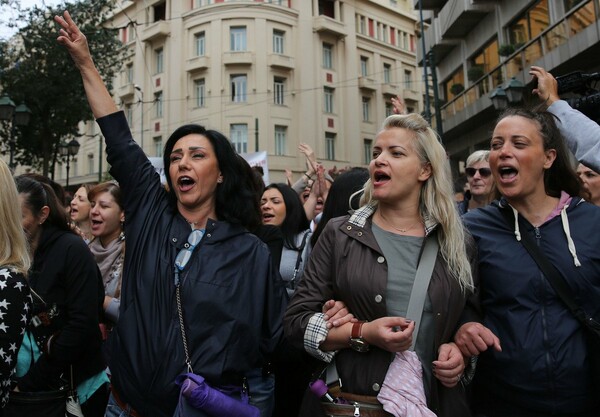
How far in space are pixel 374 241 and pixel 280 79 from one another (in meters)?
31.2

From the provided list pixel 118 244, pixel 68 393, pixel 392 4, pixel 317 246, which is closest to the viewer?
pixel 317 246

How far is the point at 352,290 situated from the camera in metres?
2.29

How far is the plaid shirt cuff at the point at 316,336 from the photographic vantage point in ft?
7.25

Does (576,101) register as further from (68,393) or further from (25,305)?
(68,393)

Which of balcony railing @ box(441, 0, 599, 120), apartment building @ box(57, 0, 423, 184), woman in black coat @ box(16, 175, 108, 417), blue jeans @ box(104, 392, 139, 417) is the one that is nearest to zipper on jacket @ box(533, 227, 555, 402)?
blue jeans @ box(104, 392, 139, 417)

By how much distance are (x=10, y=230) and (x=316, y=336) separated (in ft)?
4.70

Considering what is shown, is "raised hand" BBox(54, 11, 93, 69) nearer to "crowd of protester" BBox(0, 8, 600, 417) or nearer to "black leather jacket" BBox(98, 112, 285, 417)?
"crowd of protester" BBox(0, 8, 600, 417)

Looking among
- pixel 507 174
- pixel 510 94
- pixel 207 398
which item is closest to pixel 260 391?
pixel 207 398

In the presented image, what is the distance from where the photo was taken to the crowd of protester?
2.23 m

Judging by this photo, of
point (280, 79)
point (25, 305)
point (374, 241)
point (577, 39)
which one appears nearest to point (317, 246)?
point (374, 241)

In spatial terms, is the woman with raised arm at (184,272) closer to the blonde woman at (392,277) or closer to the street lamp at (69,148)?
the blonde woman at (392,277)

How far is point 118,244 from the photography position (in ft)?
14.5

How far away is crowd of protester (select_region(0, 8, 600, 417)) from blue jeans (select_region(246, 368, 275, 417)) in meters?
0.01

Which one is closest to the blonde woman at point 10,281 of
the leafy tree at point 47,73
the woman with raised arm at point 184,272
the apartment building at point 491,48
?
the woman with raised arm at point 184,272
